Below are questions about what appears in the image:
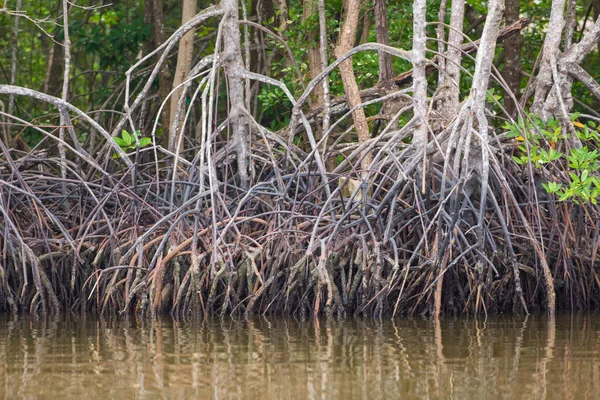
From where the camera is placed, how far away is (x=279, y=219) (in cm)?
669

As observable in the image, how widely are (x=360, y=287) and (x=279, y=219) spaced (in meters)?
0.70

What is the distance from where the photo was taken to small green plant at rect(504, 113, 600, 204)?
6332mm

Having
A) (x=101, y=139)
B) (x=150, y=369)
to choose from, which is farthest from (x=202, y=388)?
(x=101, y=139)

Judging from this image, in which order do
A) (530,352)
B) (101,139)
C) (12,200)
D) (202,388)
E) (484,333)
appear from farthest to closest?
1. (101,139)
2. (12,200)
3. (484,333)
4. (530,352)
5. (202,388)

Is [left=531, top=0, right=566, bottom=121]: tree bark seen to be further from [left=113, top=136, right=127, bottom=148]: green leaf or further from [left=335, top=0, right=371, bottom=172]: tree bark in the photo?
[left=113, top=136, right=127, bottom=148]: green leaf

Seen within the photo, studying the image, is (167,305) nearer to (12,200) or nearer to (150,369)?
(12,200)

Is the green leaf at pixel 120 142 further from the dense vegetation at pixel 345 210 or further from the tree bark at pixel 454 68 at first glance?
the tree bark at pixel 454 68

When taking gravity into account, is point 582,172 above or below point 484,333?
above

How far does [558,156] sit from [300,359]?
8.14 feet

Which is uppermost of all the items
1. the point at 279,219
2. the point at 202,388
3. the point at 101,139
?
the point at 101,139

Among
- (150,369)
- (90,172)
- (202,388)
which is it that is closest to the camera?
(202,388)

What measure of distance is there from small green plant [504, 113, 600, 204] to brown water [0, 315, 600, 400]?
0.83 meters

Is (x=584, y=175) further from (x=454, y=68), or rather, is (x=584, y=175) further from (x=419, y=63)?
(x=454, y=68)

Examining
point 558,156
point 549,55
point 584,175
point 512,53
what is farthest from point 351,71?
point 512,53
